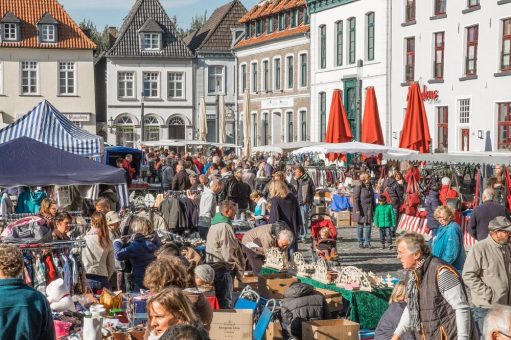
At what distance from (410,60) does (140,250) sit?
87.8 ft

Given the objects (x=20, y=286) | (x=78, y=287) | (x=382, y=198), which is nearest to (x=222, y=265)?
(x=78, y=287)

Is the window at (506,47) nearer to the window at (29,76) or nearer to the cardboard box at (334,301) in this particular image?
the cardboard box at (334,301)

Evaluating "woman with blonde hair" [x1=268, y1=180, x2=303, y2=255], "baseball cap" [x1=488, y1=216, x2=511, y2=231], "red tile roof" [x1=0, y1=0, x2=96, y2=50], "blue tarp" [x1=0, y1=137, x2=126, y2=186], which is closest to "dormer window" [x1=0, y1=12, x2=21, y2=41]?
"red tile roof" [x1=0, y1=0, x2=96, y2=50]

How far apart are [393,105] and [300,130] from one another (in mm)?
9904

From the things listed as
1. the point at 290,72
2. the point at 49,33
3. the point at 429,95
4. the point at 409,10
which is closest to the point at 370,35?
the point at 409,10

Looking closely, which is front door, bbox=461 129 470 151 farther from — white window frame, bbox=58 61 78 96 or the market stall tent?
white window frame, bbox=58 61 78 96

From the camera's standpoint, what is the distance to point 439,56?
113 ft

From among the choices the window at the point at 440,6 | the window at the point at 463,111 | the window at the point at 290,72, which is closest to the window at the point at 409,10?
the window at the point at 440,6

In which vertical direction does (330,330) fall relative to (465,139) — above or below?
below

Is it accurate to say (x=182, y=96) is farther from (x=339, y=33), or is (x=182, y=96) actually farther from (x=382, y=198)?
(x=382, y=198)

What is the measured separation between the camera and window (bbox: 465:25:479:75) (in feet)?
106

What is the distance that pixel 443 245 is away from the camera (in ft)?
36.6

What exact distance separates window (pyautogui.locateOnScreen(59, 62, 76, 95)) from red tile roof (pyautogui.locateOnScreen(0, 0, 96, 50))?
44.7 inches

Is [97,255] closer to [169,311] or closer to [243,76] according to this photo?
[169,311]
